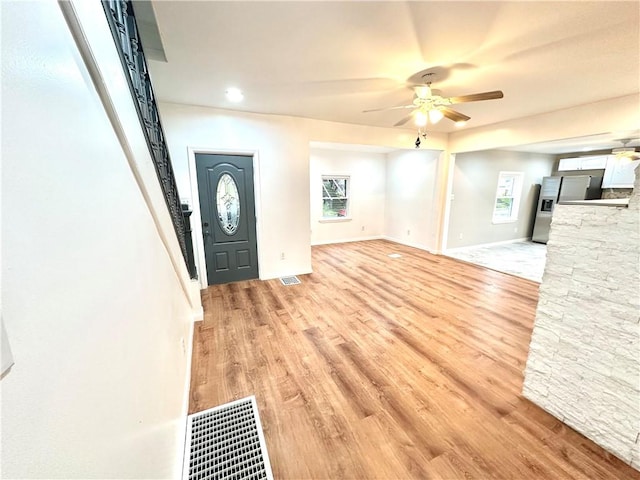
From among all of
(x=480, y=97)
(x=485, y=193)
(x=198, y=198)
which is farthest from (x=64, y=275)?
(x=485, y=193)

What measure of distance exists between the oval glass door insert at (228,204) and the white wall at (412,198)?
4.18 m

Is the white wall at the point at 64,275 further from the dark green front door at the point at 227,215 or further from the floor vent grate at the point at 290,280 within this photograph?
the floor vent grate at the point at 290,280

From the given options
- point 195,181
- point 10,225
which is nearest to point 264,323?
point 195,181

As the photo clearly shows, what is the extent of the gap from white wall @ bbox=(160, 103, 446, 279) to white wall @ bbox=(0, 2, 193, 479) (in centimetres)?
283

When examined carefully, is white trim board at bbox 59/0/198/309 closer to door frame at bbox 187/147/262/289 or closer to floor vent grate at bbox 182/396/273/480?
floor vent grate at bbox 182/396/273/480

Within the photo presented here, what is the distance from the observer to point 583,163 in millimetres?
6008

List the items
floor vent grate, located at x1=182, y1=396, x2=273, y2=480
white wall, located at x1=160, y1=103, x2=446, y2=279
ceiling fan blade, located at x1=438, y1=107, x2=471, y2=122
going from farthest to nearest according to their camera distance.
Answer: white wall, located at x1=160, y1=103, x2=446, y2=279 → ceiling fan blade, located at x1=438, y1=107, x2=471, y2=122 → floor vent grate, located at x1=182, y1=396, x2=273, y2=480

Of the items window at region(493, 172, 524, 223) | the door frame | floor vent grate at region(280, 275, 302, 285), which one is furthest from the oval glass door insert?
window at region(493, 172, 524, 223)

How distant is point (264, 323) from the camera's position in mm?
2846

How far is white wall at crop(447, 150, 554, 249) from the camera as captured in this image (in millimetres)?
5672

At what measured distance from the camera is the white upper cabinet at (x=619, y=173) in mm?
5262

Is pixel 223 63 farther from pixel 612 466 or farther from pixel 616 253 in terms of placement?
pixel 612 466

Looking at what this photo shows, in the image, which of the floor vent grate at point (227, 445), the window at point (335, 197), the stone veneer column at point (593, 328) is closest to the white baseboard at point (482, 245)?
the window at point (335, 197)

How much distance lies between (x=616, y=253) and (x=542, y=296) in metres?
0.47
